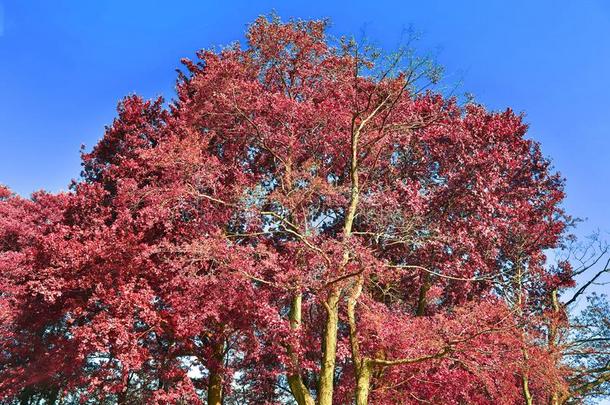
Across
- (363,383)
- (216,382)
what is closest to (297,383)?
(363,383)

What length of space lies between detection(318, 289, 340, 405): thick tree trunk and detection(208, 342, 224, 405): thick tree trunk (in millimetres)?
4263

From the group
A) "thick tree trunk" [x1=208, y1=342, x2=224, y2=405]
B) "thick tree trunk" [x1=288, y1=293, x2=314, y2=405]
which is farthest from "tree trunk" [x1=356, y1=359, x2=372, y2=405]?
"thick tree trunk" [x1=208, y1=342, x2=224, y2=405]

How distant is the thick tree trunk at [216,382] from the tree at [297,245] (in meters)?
0.07

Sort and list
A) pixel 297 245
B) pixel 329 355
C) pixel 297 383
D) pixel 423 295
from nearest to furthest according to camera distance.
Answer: pixel 329 355, pixel 297 383, pixel 297 245, pixel 423 295

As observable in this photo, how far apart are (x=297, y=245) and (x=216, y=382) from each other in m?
5.14

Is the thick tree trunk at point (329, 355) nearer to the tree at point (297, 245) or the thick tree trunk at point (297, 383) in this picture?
the tree at point (297, 245)

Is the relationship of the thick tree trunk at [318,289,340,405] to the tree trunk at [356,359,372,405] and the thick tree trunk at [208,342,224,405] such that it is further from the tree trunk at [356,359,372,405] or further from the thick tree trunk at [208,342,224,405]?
the thick tree trunk at [208,342,224,405]

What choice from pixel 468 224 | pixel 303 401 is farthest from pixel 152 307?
pixel 468 224

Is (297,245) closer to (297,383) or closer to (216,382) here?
(297,383)

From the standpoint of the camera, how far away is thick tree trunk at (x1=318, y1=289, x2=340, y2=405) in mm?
10961

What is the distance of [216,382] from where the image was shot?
14.5m

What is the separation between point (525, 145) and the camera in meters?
17.3

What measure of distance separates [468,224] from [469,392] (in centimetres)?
495

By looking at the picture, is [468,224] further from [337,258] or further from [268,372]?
[268,372]
